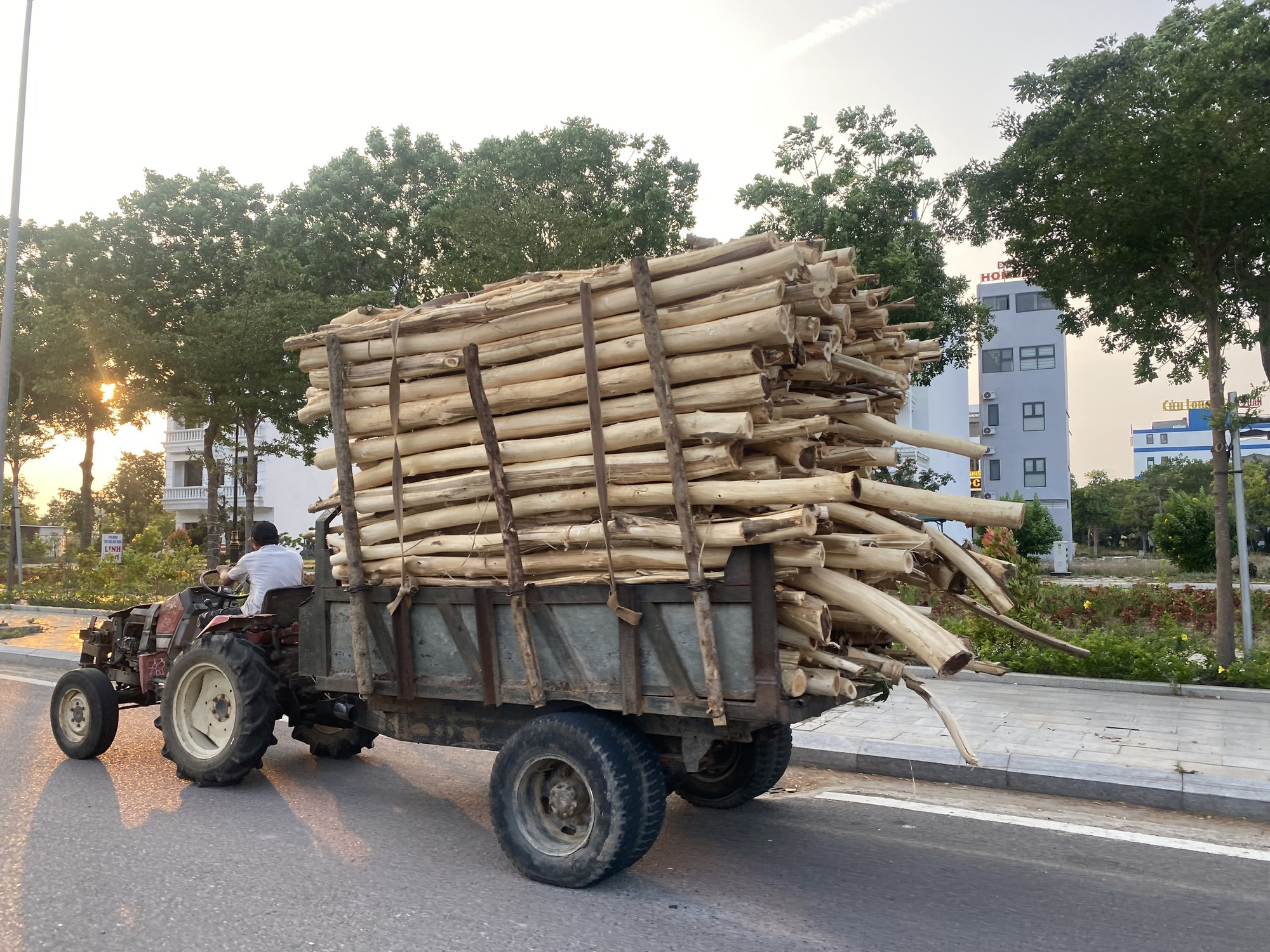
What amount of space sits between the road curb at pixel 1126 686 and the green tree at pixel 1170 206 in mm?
726

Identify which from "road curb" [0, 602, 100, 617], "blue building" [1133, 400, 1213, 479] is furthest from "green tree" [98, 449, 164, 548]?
"blue building" [1133, 400, 1213, 479]

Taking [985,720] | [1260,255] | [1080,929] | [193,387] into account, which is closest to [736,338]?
[1080,929]

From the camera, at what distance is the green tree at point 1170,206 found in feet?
31.7

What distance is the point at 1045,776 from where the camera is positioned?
657 cm

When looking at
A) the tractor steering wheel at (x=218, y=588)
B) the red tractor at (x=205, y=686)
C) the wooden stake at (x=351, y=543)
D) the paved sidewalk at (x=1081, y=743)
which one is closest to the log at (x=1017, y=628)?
the paved sidewalk at (x=1081, y=743)

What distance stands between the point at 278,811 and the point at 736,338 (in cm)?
395

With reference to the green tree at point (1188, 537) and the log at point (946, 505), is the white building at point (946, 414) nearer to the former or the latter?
the green tree at point (1188, 537)

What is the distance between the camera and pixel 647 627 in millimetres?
4578

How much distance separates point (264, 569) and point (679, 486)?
378 centimetres

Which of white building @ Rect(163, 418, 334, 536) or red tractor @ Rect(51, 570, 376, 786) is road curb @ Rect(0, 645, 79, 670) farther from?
white building @ Rect(163, 418, 334, 536)

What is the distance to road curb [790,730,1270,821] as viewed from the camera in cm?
606

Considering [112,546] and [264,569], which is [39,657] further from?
[264,569]

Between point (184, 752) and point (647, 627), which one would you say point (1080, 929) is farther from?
point (184, 752)

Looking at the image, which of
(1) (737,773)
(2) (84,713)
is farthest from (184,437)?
(1) (737,773)
